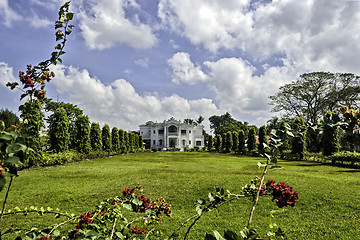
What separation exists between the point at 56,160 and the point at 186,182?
10.3 meters

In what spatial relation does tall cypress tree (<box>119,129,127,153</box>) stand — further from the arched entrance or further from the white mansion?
the arched entrance

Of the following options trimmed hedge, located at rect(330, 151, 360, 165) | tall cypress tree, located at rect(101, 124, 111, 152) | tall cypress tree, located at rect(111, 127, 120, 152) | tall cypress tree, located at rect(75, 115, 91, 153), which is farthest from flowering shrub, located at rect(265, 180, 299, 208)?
tall cypress tree, located at rect(111, 127, 120, 152)

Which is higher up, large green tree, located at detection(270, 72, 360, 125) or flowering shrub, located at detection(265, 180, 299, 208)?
large green tree, located at detection(270, 72, 360, 125)

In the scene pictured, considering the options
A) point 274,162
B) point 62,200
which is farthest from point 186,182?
point 274,162

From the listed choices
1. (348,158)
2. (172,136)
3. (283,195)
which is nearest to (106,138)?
(348,158)

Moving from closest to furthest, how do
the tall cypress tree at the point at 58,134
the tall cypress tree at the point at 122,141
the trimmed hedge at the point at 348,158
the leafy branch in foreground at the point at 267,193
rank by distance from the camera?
the leafy branch in foreground at the point at 267,193, the trimmed hedge at the point at 348,158, the tall cypress tree at the point at 58,134, the tall cypress tree at the point at 122,141

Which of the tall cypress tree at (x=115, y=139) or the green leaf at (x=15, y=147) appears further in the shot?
the tall cypress tree at (x=115, y=139)

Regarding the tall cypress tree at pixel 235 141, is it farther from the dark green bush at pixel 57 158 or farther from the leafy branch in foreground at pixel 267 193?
the leafy branch in foreground at pixel 267 193

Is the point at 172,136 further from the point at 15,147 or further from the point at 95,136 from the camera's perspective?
the point at 15,147

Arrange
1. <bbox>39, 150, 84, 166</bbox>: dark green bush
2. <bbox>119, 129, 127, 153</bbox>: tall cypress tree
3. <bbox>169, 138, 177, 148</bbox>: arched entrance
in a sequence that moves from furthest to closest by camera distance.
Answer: <bbox>169, 138, 177, 148</bbox>: arched entrance, <bbox>119, 129, 127, 153</bbox>: tall cypress tree, <bbox>39, 150, 84, 166</bbox>: dark green bush

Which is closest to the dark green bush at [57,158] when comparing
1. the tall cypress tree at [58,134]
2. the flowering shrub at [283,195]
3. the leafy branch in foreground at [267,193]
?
the tall cypress tree at [58,134]

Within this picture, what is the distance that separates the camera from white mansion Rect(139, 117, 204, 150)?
147 ft

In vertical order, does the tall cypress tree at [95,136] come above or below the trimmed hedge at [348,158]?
above

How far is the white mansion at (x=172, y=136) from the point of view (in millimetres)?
44772
